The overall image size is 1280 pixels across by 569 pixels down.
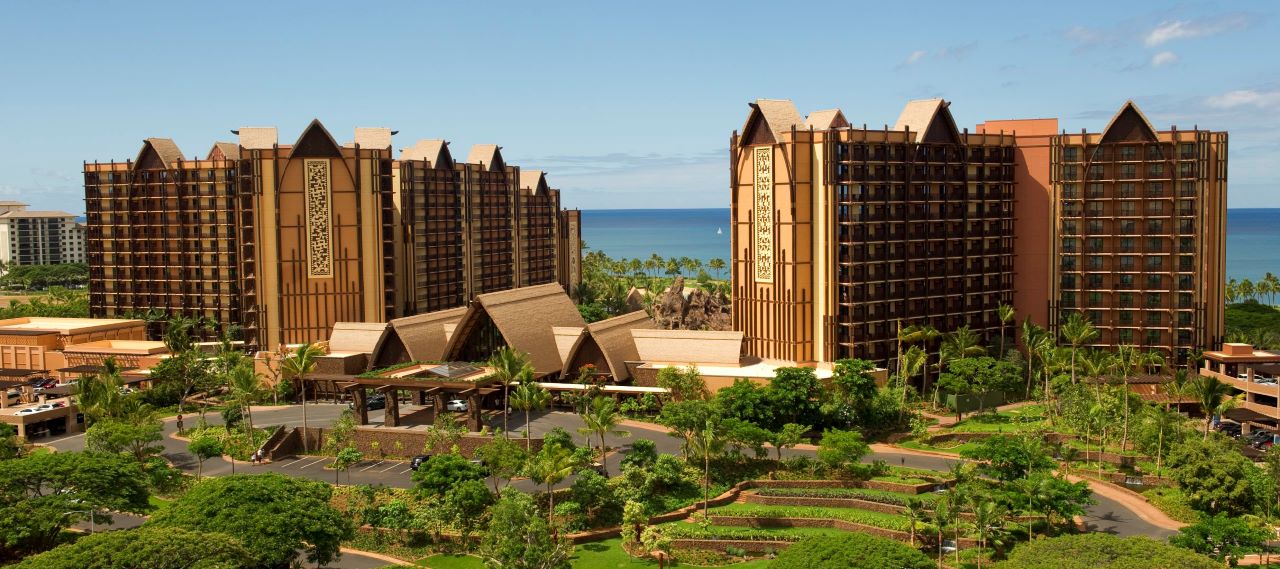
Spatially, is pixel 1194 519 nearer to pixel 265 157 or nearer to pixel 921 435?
pixel 921 435

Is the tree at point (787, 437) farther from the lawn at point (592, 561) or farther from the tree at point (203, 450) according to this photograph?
the tree at point (203, 450)

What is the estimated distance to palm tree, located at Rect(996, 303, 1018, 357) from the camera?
329ft

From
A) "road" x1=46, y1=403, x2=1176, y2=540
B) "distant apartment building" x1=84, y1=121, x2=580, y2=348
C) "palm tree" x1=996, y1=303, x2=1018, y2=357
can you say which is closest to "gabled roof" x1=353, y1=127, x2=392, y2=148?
"distant apartment building" x1=84, y1=121, x2=580, y2=348

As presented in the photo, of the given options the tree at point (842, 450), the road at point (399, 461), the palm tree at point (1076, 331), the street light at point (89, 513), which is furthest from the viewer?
the palm tree at point (1076, 331)

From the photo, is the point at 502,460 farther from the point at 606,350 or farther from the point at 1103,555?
the point at 1103,555

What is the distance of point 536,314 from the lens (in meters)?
101

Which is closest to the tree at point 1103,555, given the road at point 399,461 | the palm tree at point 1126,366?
the road at point 399,461

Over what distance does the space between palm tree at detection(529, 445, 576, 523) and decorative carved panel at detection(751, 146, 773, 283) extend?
125ft

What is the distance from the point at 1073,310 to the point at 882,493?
4613 cm

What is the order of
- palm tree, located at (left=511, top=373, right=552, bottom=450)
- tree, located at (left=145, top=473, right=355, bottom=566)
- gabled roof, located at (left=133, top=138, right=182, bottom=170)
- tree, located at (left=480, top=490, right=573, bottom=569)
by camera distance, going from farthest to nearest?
1. gabled roof, located at (left=133, top=138, right=182, bottom=170)
2. palm tree, located at (left=511, top=373, right=552, bottom=450)
3. tree, located at (left=145, top=473, right=355, bottom=566)
4. tree, located at (left=480, top=490, right=573, bottom=569)

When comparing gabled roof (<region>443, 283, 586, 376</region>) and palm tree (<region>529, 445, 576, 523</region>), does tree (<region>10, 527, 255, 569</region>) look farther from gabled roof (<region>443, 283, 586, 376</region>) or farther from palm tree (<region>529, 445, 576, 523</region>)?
gabled roof (<region>443, 283, 586, 376</region>)

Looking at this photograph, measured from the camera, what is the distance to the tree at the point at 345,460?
7319 centimetres

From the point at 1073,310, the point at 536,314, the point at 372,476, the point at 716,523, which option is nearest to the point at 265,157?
the point at 536,314

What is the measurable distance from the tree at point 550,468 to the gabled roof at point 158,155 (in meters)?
78.7
